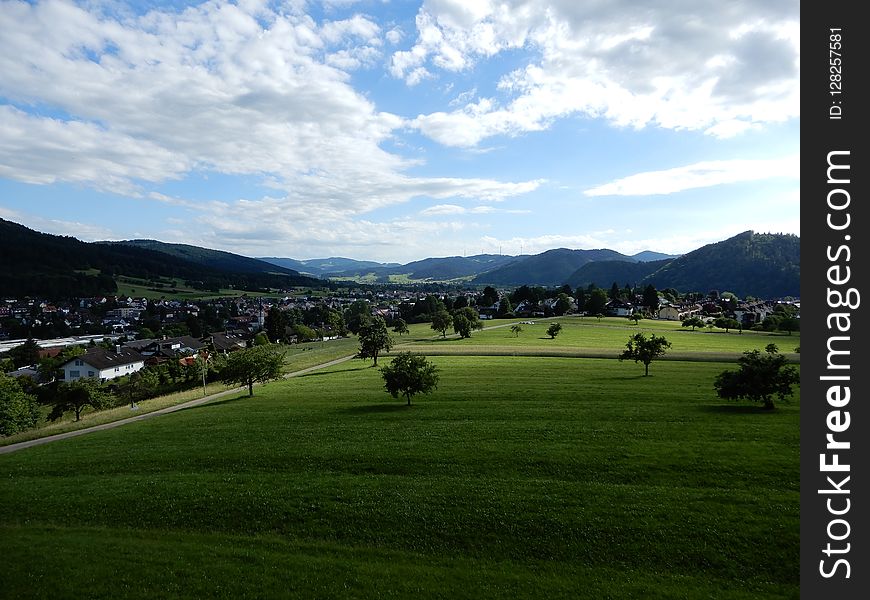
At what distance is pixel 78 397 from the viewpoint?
2515 inches

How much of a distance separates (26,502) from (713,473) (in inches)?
1605

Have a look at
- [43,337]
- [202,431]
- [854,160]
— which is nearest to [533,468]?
[854,160]

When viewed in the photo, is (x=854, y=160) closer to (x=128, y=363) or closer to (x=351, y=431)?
(x=351, y=431)

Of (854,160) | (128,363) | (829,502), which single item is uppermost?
(854,160)

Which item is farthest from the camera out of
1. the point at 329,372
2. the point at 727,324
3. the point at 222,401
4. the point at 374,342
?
the point at 727,324

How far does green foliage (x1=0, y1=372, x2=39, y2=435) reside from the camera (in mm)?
51531

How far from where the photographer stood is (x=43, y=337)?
18038 centimetres

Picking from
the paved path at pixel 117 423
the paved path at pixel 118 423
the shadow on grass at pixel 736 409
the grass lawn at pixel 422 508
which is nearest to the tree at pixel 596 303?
the paved path at pixel 118 423

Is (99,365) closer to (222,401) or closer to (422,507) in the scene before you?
(222,401)

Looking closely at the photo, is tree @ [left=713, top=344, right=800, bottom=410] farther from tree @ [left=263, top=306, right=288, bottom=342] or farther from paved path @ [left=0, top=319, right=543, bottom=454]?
tree @ [left=263, top=306, right=288, bottom=342]

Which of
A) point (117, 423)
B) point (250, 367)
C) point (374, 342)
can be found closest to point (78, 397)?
point (117, 423)

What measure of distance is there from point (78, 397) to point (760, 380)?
3209 inches

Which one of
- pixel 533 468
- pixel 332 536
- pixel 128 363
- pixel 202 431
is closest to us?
pixel 332 536

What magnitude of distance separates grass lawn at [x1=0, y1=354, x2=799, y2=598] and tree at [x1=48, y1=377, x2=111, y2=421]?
2793cm
